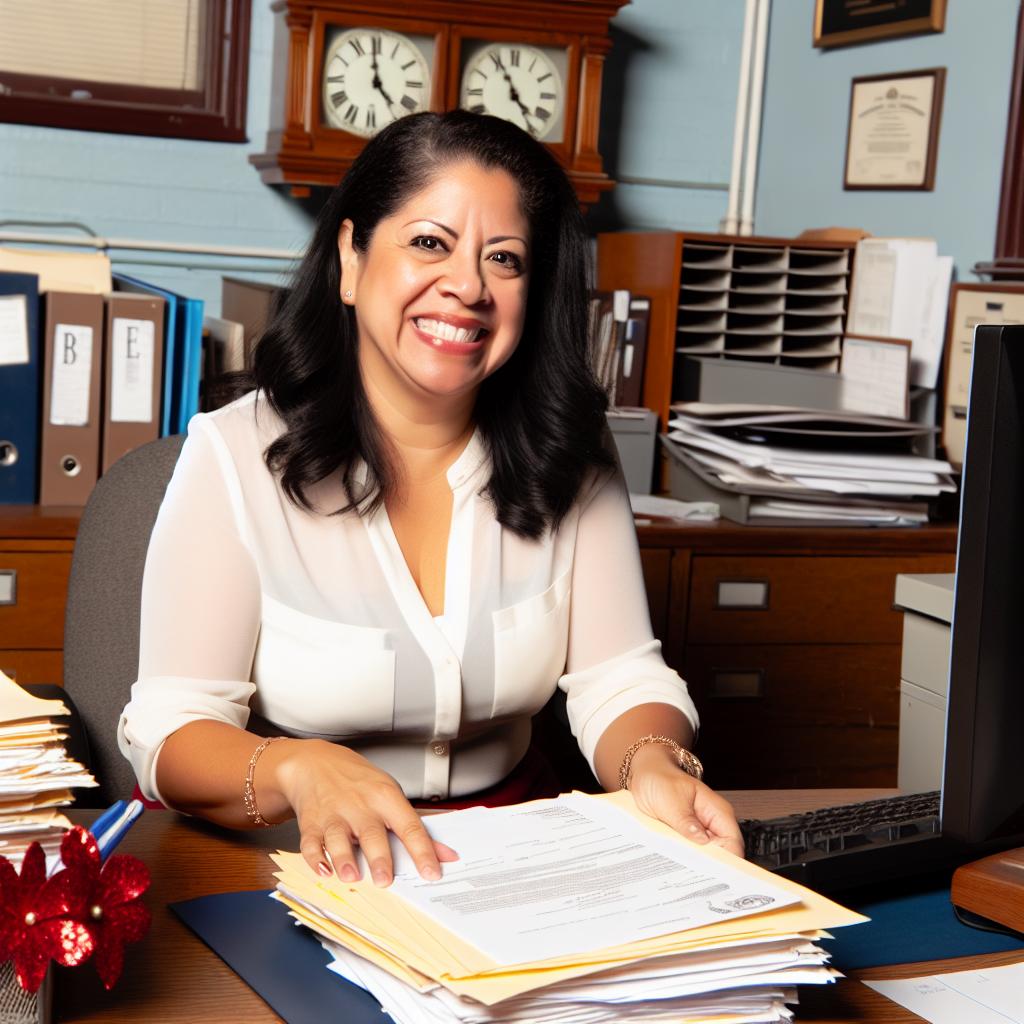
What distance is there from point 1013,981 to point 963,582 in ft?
0.92

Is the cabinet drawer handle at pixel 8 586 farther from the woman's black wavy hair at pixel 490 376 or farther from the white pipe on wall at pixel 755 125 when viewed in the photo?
the white pipe on wall at pixel 755 125

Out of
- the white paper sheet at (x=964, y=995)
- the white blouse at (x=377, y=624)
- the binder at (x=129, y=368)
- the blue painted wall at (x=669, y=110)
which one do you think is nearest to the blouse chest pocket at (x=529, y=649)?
the white blouse at (x=377, y=624)

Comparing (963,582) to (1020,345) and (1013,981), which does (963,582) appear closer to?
(1020,345)

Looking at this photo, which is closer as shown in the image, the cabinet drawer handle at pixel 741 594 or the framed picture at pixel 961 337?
the cabinet drawer handle at pixel 741 594

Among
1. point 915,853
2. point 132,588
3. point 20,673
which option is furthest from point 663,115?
point 915,853

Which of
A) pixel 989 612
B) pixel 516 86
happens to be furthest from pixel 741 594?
pixel 989 612

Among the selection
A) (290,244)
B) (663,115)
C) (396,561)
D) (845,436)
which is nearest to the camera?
(396,561)

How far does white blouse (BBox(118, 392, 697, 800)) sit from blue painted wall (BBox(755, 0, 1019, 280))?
157 centimetres

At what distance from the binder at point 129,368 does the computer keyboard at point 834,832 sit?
5.44 feet

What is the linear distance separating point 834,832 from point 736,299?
207 centimetres

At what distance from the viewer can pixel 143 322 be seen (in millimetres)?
2477

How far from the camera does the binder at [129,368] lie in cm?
247

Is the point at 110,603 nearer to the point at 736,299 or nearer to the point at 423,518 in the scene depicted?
the point at 423,518

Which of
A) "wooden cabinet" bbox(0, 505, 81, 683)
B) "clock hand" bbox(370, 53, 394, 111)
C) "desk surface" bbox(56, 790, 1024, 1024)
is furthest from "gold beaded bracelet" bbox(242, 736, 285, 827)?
"clock hand" bbox(370, 53, 394, 111)
